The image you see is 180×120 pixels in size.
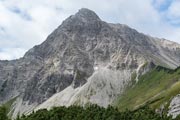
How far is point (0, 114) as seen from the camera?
16250cm
